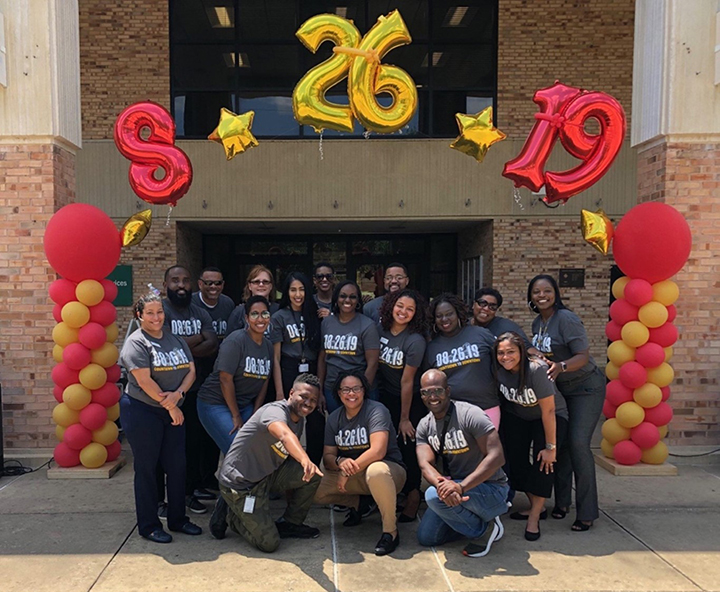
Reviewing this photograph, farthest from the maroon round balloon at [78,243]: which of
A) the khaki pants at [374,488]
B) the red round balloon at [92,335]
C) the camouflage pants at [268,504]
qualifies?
the khaki pants at [374,488]

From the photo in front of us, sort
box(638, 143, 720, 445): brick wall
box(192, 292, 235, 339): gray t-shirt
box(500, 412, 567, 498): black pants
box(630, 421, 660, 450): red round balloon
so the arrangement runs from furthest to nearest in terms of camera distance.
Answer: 1. box(638, 143, 720, 445): brick wall
2. box(630, 421, 660, 450): red round balloon
3. box(192, 292, 235, 339): gray t-shirt
4. box(500, 412, 567, 498): black pants

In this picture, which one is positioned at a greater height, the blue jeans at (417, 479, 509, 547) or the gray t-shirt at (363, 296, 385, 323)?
the gray t-shirt at (363, 296, 385, 323)

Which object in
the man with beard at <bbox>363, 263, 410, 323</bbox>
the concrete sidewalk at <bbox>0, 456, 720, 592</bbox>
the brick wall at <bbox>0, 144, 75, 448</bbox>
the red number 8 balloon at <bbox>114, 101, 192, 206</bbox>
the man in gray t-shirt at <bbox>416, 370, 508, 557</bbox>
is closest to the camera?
the concrete sidewalk at <bbox>0, 456, 720, 592</bbox>

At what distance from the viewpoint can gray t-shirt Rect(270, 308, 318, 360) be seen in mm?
5109

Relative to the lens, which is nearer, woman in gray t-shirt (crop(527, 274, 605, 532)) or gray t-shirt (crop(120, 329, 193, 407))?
gray t-shirt (crop(120, 329, 193, 407))

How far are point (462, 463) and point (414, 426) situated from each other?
2.64ft

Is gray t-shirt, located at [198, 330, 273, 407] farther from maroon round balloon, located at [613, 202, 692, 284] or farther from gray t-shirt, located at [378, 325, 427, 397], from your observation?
maroon round balloon, located at [613, 202, 692, 284]

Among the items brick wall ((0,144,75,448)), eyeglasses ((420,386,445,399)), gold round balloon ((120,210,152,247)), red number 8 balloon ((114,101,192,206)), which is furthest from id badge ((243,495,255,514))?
brick wall ((0,144,75,448))

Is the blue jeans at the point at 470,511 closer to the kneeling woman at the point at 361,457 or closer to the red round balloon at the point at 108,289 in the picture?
the kneeling woman at the point at 361,457

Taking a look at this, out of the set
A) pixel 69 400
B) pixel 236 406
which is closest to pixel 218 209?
pixel 69 400

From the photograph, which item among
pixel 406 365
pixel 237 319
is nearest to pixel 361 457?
pixel 406 365

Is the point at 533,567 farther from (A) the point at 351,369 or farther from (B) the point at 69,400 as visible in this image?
(B) the point at 69,400

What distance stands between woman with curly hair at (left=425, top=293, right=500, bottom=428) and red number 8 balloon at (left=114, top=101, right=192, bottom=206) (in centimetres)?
284

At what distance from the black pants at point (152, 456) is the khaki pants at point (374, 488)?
1010 millimetres
